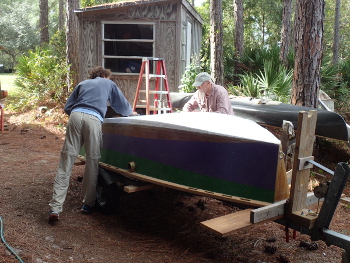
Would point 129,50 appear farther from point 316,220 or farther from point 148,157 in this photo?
point 316,220

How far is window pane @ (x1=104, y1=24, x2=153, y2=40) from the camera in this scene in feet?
36.6

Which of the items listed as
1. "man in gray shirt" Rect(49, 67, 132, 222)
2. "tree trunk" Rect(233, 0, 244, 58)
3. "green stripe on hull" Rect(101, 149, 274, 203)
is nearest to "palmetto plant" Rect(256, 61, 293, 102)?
"man in gray shirt" Rect(49, 67, 132, 222)

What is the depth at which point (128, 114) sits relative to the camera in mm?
5320

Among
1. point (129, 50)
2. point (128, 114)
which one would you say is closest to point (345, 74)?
point (129, 50)

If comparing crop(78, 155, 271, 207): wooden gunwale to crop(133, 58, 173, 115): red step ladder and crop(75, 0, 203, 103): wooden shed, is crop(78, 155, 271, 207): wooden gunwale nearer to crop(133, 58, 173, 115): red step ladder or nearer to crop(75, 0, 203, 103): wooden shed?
crop(133, 58, 173, 115): red step ladder

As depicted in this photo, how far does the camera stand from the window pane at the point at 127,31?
1116 centimetres

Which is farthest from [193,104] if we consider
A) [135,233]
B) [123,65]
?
[123,65]

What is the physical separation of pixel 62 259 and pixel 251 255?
1876 mm

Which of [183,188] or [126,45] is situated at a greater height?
[126,45]

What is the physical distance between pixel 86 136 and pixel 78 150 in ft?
0.66

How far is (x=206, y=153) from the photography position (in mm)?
3938

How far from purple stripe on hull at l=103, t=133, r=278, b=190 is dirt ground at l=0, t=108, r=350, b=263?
1.70 ft

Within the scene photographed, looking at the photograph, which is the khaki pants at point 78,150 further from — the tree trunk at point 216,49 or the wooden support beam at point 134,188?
the tree trunk at point 216,49

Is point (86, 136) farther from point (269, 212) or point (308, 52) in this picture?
point (308, 52)
